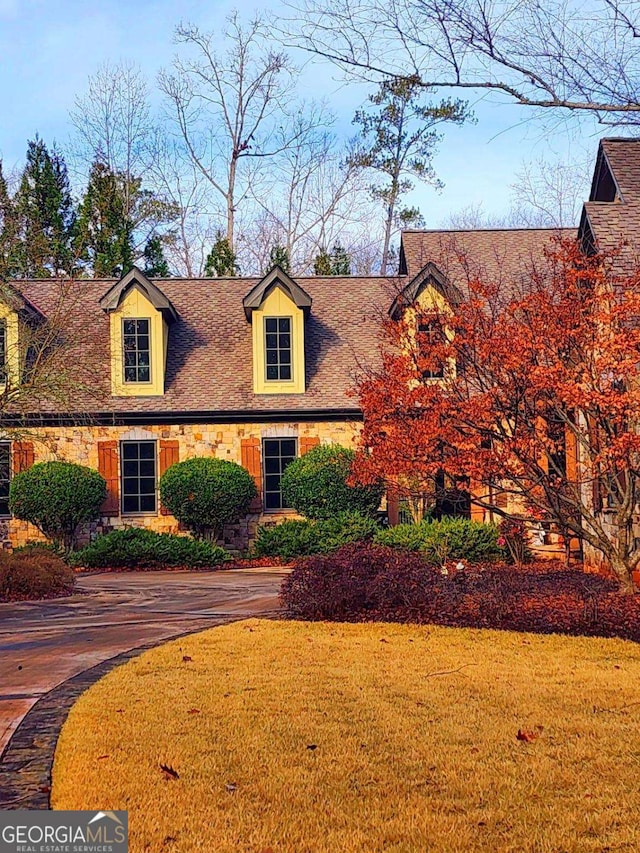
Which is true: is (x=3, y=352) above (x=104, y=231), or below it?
below

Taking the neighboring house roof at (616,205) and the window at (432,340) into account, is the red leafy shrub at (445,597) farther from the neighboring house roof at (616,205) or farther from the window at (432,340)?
the neighboring house roof at (616,205)

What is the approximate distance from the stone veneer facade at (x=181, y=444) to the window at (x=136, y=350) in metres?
1.37

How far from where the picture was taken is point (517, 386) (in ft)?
38.4

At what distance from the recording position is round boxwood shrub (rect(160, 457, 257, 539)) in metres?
20.2

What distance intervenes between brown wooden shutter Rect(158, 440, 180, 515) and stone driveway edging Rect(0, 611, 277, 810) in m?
12.6

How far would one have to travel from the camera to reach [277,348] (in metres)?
22.1

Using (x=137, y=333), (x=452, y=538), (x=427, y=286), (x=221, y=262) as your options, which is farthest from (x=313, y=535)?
(x=221, y=262)

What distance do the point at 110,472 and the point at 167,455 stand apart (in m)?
1.31

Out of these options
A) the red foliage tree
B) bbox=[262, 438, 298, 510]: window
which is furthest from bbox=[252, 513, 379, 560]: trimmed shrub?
the red foliage tree

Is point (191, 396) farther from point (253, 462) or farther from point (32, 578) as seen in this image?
point (32, 578)

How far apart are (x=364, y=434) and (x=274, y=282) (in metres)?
9.72

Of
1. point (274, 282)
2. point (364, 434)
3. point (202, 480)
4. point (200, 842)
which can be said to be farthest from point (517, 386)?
point (274, 282)

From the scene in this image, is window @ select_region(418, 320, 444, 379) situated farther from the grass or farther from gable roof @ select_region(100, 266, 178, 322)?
gable roof @ select_region(100, 266, 178, 322)

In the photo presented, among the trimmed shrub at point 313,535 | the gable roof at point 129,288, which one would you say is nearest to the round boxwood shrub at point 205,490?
the trimmed shrub at point 313,535
